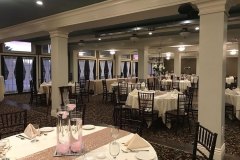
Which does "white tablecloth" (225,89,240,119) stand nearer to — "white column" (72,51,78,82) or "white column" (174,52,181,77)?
"white column" (174,52,181,77)

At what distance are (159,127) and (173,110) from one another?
0.59 meters

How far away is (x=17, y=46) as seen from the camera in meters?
11.8

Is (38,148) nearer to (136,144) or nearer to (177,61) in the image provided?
(136,144)

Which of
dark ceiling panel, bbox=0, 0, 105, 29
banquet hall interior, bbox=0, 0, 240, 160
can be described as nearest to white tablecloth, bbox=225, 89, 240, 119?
banquet hall interior, bbox=0, 0, 240, 160

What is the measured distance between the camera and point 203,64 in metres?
3.73

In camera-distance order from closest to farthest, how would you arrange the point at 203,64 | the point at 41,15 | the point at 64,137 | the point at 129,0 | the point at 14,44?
the point at 64,137 → the point at 203,64 → the point at 129,0 → the point at 41,15 → the point at 14,44

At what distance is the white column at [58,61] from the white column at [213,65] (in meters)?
4.31

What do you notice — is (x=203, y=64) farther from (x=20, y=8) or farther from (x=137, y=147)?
(x=20, y=8)

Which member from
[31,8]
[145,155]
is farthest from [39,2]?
[145,155]

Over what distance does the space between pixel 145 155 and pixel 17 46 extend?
460 inches

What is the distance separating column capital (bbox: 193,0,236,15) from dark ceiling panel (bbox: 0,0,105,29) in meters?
2.26

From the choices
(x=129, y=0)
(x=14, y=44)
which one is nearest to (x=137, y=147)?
(x=129, y=0)

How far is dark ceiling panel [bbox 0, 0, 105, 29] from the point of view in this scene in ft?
16.3

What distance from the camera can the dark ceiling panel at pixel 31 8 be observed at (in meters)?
A: 4.96
